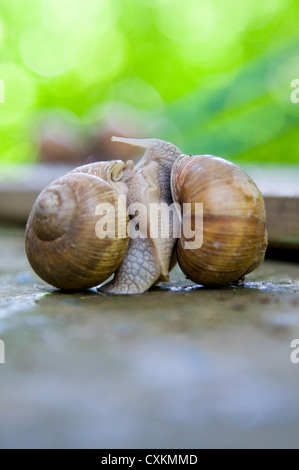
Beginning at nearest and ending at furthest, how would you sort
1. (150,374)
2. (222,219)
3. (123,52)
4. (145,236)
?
1. (150,374)
2. (222,219)
3. (145,236)
4. (123,52)

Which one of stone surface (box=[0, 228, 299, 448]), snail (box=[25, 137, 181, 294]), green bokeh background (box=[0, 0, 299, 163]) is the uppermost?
green bokeh background (box=[0, 0, 299, 163])

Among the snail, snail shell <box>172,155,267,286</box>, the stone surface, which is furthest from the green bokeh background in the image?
the stone surface

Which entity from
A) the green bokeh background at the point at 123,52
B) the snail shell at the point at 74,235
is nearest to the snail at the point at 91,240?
the snail shell at the point at 74,235

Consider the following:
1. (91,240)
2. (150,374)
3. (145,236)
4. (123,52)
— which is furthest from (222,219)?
(123,52)

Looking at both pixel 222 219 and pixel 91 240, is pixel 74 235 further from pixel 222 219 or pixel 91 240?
pixel 222 219

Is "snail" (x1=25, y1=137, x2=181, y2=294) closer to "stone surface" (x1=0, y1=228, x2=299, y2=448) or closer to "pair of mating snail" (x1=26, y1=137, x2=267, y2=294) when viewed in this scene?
"pair of mating snail" (x1=26, y1=137, x2=267, y2=294)
